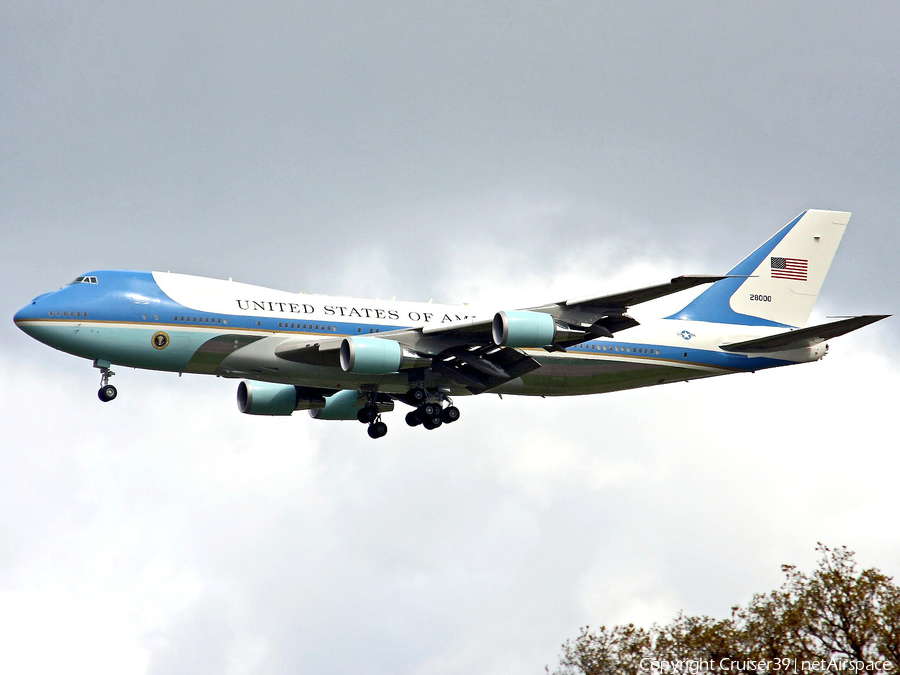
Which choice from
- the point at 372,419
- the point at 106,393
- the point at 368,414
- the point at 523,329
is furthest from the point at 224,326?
the point at 523,329

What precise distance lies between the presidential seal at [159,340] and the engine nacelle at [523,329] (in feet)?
41.8

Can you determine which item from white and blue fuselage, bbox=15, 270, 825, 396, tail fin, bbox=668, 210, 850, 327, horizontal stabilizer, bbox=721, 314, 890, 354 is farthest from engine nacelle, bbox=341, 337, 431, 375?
horizontal stabilizer, bbox=721, 314, 890, 354

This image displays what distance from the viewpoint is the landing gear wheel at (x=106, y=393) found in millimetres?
43531

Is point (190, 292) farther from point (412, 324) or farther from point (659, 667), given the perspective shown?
point (659, 667)

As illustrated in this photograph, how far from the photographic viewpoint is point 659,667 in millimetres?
31922

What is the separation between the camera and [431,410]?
47.7 m

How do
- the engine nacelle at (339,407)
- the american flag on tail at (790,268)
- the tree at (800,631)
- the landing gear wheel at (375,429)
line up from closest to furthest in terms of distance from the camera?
the tree at (800,631) < the landing gear wheel at (375,429) < the engine nacelle at (339,407) < the american flag on tail at (790,268)

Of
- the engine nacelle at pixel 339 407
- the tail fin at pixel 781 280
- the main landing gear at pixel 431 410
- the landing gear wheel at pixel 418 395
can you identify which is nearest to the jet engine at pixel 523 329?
the landing gear wheel at pixel 418 395

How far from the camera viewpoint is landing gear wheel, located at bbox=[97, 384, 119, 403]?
143 feet

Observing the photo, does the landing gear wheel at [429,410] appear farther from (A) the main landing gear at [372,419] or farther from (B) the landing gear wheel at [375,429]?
(B) the landing gear wheel at [375,429]

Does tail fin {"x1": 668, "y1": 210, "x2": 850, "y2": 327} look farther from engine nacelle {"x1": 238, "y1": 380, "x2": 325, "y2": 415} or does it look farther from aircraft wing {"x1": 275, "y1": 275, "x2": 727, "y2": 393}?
engine nacelle {"x1": 238, "y1": 380, "x2": 325, "y2": 415}

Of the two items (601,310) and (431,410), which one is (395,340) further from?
(601,310)

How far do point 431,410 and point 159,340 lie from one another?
12.0m

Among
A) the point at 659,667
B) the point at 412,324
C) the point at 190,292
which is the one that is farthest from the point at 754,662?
the point at 190,292
